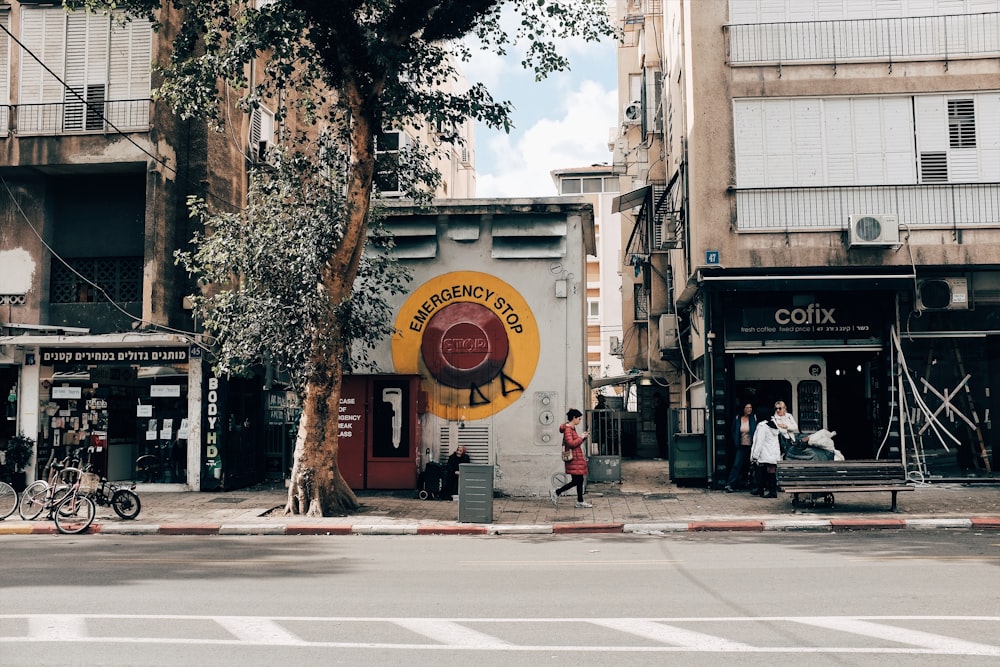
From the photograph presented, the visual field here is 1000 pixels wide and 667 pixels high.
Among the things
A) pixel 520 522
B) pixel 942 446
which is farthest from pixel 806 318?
pixel 520 522

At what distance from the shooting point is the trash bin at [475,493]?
15.7 metres

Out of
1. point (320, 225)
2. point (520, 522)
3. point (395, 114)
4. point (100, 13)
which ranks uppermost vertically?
point (100, 13)

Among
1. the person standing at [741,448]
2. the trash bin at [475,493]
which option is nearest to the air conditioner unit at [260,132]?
the trash bin at [475,493]

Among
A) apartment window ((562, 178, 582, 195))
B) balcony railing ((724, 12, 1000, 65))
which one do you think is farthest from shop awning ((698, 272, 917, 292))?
apartment window ((562, 178, 582, 195))

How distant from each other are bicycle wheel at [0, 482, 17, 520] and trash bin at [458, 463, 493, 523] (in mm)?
8022

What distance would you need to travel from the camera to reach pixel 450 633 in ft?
23.6

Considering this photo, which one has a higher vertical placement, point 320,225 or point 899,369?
point 320,225

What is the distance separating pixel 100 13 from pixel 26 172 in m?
3.84

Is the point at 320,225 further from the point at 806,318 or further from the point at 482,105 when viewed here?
the point at 806,318

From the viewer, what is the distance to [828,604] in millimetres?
8195

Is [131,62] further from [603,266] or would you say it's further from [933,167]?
[603,266]

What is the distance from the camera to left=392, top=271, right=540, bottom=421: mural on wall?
1975 cm

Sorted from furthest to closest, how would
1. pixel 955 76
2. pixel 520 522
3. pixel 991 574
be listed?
pixel 955 76
pixel 520 522
pixel 991 574

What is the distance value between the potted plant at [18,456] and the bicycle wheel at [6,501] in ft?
9.77
